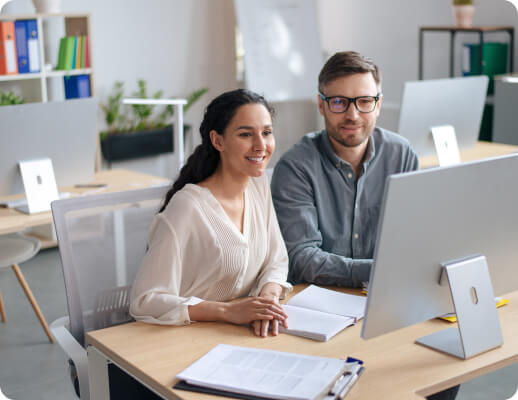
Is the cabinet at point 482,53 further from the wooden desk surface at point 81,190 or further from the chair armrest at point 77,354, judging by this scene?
the chair armrest at point 77,354

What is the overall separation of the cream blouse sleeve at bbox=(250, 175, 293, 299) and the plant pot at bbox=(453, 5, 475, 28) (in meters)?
3.24

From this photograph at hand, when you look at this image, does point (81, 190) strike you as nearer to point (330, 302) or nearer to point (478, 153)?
point (330, 302)

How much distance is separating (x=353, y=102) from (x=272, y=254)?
1.71 ft

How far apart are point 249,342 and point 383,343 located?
0.96 feet

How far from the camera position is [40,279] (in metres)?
4.02

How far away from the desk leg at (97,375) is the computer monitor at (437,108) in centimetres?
188

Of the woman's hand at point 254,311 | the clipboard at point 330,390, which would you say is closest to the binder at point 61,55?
the woman's hand at point 254,311

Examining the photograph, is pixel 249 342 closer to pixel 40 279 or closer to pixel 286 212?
pixel 286 212

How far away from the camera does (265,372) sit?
132 centimetres

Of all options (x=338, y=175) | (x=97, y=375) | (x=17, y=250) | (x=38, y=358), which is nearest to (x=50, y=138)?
(x=17, y=250)

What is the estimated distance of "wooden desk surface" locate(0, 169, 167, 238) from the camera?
8.56ft

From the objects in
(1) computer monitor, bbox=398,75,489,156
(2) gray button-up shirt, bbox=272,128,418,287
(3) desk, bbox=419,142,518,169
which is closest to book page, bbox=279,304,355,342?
(2) gray button-up shirt, bbox=272,128,418,287

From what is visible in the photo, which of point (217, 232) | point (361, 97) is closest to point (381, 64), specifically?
point (361, 97)

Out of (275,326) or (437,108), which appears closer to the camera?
(275,326)
